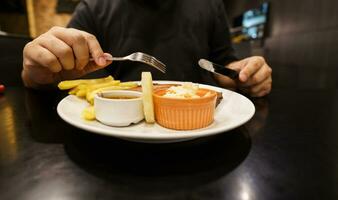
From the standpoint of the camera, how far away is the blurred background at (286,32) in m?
1.50

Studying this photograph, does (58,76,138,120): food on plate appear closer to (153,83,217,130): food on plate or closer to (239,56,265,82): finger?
(153,83,217,130): food on plate

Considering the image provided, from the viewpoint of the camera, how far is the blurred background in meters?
1.50

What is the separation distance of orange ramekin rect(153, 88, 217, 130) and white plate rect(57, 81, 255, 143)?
0.05 ft

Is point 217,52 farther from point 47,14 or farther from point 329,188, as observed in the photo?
point 47,14

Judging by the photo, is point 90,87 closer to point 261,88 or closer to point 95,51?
point 95,51

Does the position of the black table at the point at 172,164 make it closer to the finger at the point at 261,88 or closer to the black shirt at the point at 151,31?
the finger at the point at 261,88

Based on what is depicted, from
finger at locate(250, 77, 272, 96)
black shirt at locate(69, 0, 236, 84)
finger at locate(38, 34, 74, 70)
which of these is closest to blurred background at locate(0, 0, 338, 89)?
black shirt at locate(69, 0, 236, 84)

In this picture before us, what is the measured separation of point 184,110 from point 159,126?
0.07m

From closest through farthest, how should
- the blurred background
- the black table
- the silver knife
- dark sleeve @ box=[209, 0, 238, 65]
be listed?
the black table < the silver knife < dark sleeve @ box=[209, 0, 238, 65] < the blurred background

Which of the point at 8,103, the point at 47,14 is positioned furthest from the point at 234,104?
the point at 47,14

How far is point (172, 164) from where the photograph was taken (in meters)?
0.41

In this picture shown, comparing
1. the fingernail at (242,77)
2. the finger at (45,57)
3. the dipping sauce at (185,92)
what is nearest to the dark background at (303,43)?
the fingernail at (242,77)

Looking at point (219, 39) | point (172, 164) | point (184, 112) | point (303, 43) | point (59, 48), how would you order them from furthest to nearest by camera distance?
1. point (303, 43)
2. point (219, 39)
3. point (59, 48)
4. point (184, 112)
5. point (172, 164)

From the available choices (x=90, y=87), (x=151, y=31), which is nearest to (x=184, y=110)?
(x=90, y=87)
